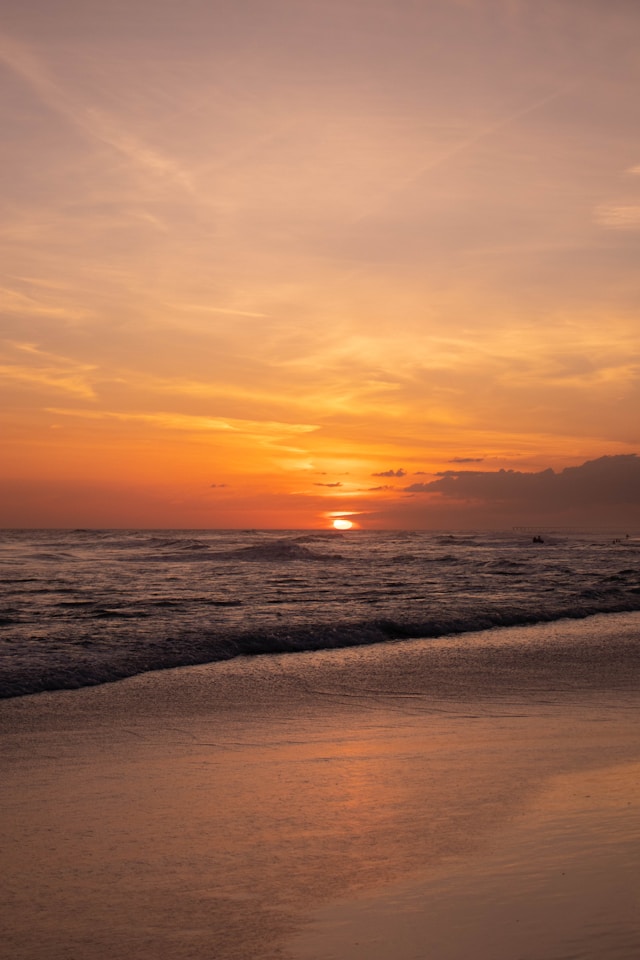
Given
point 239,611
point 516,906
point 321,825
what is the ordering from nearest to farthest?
1. point 516,906
2. point 321,825
3. point 239,611

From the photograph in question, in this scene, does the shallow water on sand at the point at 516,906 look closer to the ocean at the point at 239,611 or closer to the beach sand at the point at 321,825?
the beach sand at the point at 321,825

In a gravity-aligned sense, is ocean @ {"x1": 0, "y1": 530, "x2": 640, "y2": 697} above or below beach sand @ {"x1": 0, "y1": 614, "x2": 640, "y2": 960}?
below

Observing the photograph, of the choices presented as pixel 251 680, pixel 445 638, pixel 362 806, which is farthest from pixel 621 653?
pixel 362 806

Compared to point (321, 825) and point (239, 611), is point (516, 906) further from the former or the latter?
point (239, 611)

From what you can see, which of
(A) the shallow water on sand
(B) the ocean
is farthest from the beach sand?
(B) the ocean

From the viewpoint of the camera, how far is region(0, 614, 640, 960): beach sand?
4.12 meters

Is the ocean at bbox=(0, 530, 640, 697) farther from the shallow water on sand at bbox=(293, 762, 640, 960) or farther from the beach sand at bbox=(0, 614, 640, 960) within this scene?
the shallow water on sand at bbox=(293, 762, 640, 960)

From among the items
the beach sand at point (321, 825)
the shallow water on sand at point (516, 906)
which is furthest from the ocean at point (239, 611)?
the shallow water on sand at point (516, 906)

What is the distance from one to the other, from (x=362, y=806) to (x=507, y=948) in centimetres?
225

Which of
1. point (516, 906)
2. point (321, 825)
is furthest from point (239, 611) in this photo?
point (516, 906)

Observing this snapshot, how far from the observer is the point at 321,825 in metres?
5.63

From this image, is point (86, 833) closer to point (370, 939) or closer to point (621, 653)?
point (370, 939)

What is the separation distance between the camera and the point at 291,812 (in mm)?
5895

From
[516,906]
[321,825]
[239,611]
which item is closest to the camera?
[516,906]
